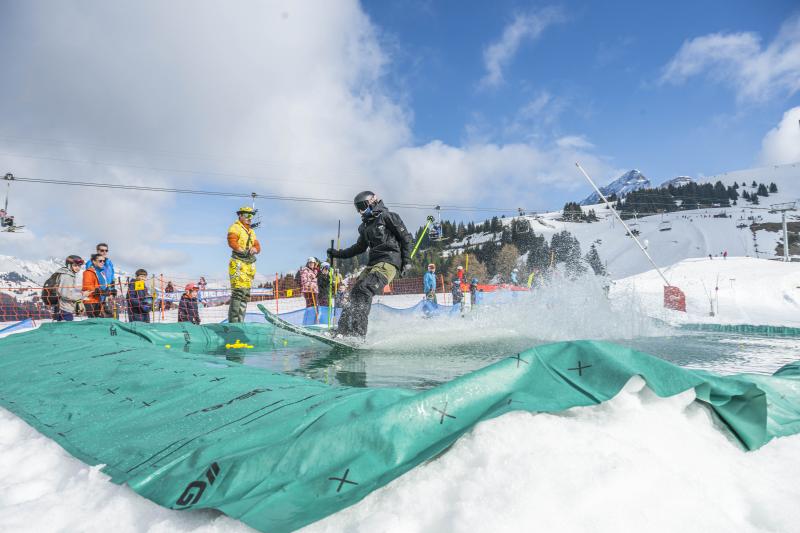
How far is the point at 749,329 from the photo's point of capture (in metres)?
7.95

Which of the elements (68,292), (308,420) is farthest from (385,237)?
(68,292)

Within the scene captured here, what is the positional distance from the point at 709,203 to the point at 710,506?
164 meters

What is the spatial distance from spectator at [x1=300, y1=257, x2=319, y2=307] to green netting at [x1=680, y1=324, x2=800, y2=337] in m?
7.68

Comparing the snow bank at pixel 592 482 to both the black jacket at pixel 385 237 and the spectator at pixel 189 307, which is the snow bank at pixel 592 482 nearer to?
the black jacket at pixel 385 237

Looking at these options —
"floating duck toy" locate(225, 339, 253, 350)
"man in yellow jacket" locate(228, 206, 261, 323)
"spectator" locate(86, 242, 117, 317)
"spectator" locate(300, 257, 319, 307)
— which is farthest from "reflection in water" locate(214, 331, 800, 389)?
"spectator" locate(300, 257, 319, 307)

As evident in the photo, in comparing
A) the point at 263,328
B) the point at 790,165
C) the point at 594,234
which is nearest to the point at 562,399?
the point at 263,328

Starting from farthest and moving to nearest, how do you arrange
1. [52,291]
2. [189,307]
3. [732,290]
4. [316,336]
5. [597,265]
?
[597,265], [732,290], [189,307], [52,291], [316,336]

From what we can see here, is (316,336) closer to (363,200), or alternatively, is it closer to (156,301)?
(363,200)

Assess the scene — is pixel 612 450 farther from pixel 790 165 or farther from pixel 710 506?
pixel 790 165

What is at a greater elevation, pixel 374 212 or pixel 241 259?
pixel 374 212

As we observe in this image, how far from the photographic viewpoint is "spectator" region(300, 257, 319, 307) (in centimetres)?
1040

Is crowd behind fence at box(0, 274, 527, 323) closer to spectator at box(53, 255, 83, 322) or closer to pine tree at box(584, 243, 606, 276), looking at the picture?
spectator at box(53, 255, 83, 322)

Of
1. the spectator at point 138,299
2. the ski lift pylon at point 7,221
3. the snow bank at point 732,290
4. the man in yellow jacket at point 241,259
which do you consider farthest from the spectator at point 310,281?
the ski lift pylon at point 7,221

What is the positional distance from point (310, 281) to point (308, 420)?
949 cm
